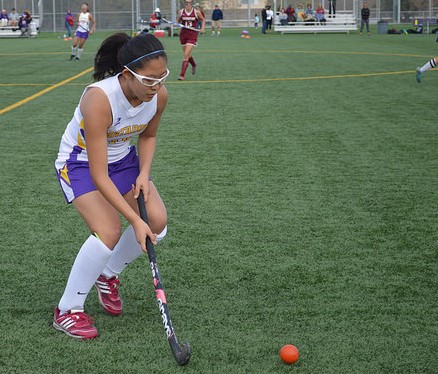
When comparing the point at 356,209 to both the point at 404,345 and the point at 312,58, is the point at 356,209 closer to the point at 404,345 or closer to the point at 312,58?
the point at 404,345

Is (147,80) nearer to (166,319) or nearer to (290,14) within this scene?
(166,319)

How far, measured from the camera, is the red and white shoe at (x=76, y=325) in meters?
3.91

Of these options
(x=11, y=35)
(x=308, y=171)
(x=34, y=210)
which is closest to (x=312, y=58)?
(x=308, y=171)

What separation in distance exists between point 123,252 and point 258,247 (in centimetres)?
138

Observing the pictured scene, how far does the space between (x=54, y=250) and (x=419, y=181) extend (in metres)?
3.59

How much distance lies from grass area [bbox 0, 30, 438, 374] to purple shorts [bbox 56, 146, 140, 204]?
68 cm

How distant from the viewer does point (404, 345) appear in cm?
380

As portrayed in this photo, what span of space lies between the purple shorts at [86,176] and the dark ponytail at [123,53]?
47 centimetres

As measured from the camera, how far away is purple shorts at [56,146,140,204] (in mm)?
4078

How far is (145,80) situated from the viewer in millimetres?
3775

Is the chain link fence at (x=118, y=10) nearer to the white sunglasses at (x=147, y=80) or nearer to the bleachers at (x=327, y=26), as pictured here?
the bleachers at (x=327, y=26)

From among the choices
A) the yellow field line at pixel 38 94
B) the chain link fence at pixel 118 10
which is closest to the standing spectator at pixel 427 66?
the yellow field line at pixel 38 94

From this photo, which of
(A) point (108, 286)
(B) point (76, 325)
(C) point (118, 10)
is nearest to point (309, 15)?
(C) point (118, 10)

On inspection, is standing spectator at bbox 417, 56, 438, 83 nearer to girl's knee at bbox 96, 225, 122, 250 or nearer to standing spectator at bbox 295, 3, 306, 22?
girl's knee at bbox 96, 225, 122, 250
